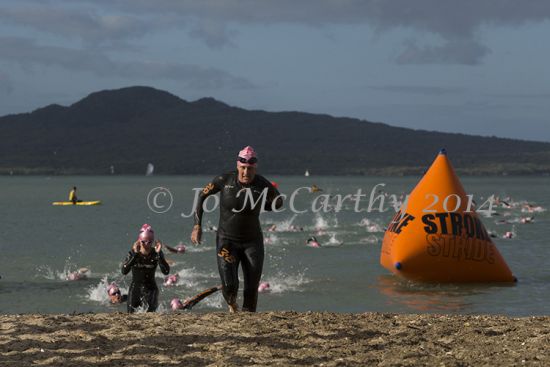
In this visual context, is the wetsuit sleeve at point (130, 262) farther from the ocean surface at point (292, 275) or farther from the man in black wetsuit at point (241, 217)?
the ocean surface at point (292, 275)

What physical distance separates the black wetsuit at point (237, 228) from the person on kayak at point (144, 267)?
1449 mm

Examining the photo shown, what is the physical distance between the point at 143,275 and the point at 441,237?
7.48 meters

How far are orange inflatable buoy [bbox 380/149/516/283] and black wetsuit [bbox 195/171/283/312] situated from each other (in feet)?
25.2

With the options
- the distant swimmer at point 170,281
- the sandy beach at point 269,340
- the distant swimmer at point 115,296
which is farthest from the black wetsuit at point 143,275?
the distant swimmer at point 170,281

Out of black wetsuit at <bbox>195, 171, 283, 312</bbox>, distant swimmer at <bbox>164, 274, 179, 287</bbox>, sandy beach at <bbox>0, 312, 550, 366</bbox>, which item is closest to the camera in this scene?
sandy beach at <bbox>0, 312, 550, 366</bbox>

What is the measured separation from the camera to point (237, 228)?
383 inches

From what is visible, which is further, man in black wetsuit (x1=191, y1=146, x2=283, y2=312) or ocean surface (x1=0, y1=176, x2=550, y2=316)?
ocean surface (x1=0, y1=176, x2=550, y2=316)

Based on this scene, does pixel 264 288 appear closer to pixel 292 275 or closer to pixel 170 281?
pixel 170 281

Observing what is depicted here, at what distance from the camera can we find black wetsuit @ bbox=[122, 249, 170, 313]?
11055 millimetres

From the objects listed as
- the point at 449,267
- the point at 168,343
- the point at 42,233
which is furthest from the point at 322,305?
the point at 42,233

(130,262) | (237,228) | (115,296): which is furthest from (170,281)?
(237,228)

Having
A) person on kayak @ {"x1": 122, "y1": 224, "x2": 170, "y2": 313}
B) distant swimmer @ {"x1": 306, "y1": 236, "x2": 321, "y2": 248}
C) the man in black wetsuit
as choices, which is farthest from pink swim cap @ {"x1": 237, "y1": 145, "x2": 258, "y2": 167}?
distant swimmer @ {"x1": 306, "y1": 236, "x2": 321, "y2": 248}

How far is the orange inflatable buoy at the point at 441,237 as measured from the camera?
16953 millimetres

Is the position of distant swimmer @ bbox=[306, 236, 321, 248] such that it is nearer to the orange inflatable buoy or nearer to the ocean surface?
the ocean surface
